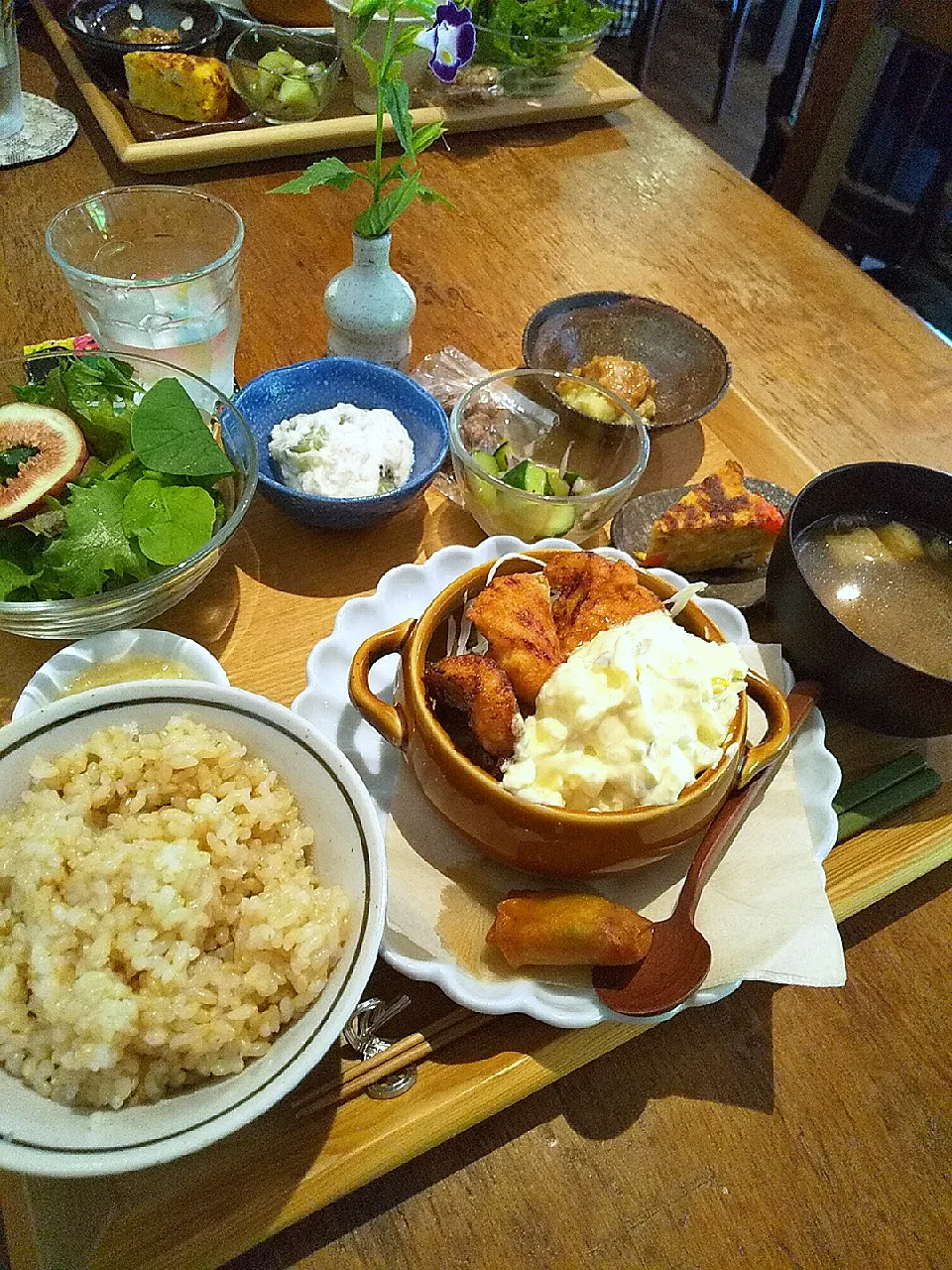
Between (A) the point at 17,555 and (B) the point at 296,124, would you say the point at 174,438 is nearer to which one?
(A) the point at 17,555

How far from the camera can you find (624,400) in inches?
57.3

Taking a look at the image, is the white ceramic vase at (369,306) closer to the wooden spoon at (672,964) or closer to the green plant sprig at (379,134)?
the green plant sprig at (379,134)

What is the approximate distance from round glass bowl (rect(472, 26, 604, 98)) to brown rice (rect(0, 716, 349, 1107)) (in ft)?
7.51

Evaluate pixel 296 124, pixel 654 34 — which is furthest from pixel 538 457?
pixel 654 34

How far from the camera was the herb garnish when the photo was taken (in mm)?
1101

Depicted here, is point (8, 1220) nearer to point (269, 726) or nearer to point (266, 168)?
point (269, 726)

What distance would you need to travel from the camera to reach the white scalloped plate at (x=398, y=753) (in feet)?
2.75

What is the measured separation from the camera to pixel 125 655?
1067 millimetres

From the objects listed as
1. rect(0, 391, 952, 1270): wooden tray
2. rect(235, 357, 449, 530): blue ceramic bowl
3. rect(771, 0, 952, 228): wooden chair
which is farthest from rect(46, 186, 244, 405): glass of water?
rect(771, 0, 952, 228): wooden chair

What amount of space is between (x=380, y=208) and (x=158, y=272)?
52 centimetres

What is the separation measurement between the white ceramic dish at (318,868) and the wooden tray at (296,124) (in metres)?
1.71

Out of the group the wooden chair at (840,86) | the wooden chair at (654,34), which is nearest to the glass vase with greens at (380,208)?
the wooden chair at (840,86)

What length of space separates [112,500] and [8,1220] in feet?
2.67

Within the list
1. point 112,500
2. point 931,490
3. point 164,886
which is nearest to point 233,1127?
point 164,886
